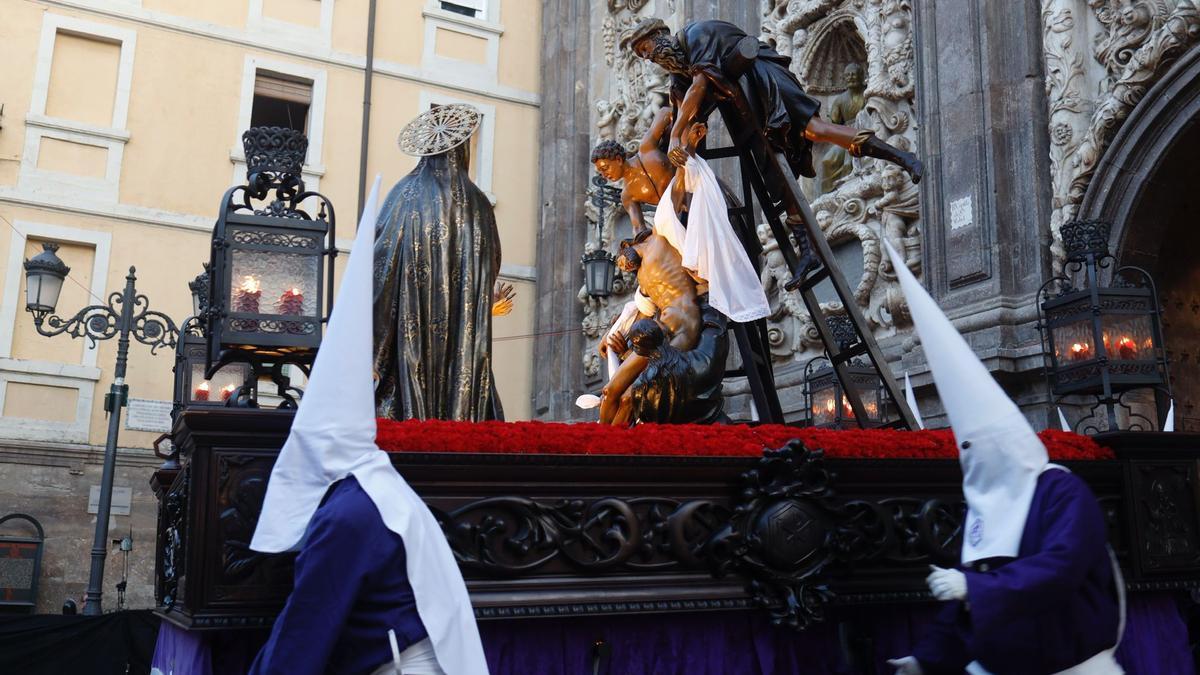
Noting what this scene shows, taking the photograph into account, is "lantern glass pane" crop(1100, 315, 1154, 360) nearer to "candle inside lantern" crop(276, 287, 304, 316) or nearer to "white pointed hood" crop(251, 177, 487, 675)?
"candle inside lantern" crop(276, 287, 304, 316)

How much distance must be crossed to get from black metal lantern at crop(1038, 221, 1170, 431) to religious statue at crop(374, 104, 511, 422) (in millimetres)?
4144

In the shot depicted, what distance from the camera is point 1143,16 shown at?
9.46 meters

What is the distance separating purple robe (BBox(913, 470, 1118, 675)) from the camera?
3.20 metres

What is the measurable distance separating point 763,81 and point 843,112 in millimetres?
7778

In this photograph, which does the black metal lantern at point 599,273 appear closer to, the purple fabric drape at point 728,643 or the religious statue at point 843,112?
the religious statue at point 843,112

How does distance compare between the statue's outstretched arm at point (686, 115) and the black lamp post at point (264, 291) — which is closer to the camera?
the black lamp post at point (264, 291)

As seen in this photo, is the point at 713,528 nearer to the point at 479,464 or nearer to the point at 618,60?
the point at 479,464

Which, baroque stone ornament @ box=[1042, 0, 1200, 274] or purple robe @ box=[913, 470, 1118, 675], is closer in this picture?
purple robe @ box=[913, 470, 1118, 675]

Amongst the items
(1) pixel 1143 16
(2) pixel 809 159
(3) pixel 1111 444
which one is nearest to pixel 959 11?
(1) pixel 1143 16

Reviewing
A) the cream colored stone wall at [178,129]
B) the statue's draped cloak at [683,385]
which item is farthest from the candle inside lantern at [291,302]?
the cream colored stone wall at [178,129]

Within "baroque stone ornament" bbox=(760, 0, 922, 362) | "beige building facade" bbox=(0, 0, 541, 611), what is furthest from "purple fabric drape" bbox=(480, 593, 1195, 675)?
"beige building facade" bbox=(0, 0, 541, 611)

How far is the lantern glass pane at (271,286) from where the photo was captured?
17.8ft

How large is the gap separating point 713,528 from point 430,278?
8.40 feet

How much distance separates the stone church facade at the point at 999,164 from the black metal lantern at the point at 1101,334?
1.64 m
